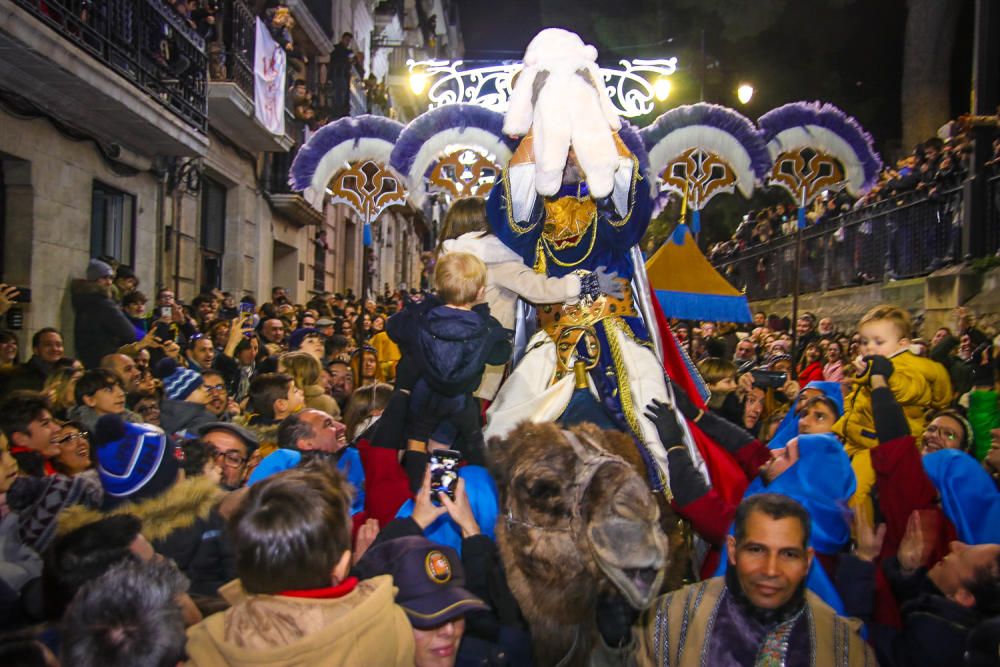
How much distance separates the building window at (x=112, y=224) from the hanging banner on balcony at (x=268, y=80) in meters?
3.48

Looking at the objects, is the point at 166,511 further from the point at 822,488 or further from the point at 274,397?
the point at 822,488

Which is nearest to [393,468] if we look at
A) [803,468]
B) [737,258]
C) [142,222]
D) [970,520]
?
[803,468]

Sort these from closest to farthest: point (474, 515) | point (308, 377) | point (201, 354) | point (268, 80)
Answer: point (474, 515) < point (308, 377) < point (201, 354) < point (268, 80)

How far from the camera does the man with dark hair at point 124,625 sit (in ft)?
7.54

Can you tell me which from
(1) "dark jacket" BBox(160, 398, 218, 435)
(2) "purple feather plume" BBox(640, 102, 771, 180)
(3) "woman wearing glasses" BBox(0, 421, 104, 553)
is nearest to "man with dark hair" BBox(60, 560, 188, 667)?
(3) "woman wearing glasses" BBox(0, 421, 104, 553)

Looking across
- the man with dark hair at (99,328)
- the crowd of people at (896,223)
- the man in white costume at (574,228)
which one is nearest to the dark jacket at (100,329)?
the man with dark hair at (99,328)

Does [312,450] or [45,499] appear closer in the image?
[45,499]

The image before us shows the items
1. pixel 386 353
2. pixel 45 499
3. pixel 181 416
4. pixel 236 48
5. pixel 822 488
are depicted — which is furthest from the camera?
pixel 236 48

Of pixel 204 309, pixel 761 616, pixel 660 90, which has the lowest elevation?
pixel 761 616

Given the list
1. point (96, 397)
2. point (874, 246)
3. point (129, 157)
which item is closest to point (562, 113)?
point (96, 397)

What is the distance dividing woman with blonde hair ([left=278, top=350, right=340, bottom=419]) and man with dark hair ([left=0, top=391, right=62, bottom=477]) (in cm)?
173

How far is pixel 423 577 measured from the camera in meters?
2.68

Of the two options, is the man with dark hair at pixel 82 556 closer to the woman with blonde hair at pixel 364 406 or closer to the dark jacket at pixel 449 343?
the dark jacket at pixel 449 343

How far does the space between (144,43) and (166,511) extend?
9708 mm
